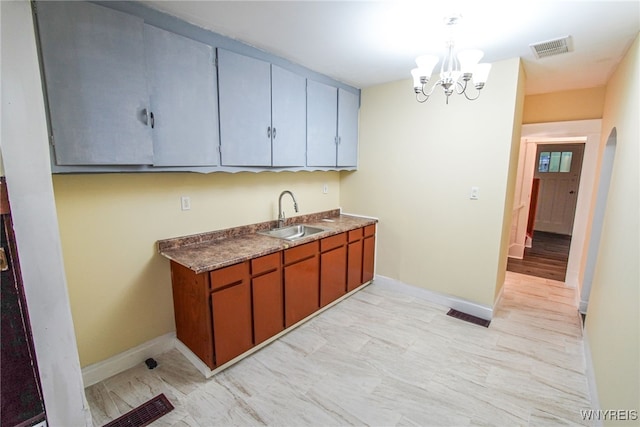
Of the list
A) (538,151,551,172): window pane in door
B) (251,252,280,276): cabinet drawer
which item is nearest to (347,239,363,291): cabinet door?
(251,252,280,276): cabinet drawer

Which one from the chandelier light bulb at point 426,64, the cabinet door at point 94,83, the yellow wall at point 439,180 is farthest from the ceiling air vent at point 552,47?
the cabinet door at point 94,83

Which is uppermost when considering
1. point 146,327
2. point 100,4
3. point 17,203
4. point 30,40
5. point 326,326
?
point 100,4

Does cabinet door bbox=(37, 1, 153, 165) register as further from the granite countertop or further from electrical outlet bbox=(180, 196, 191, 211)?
the granite countertop

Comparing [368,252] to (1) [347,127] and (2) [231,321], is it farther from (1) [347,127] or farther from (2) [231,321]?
(2) [231,321]

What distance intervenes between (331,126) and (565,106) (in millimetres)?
2763

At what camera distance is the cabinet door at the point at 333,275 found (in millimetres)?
2861

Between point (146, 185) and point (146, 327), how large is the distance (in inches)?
43.1

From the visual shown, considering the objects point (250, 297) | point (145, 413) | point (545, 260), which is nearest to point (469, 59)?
point (250, 297)

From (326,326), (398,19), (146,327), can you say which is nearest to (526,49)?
(398,19)

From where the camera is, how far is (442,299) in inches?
124

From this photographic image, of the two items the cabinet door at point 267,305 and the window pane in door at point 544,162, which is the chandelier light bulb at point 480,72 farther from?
the window pane in door at point 544,162

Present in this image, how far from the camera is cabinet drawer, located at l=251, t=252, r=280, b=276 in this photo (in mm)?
2188

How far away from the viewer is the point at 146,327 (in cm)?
222

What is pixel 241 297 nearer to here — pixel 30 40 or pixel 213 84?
pixel 213 84
